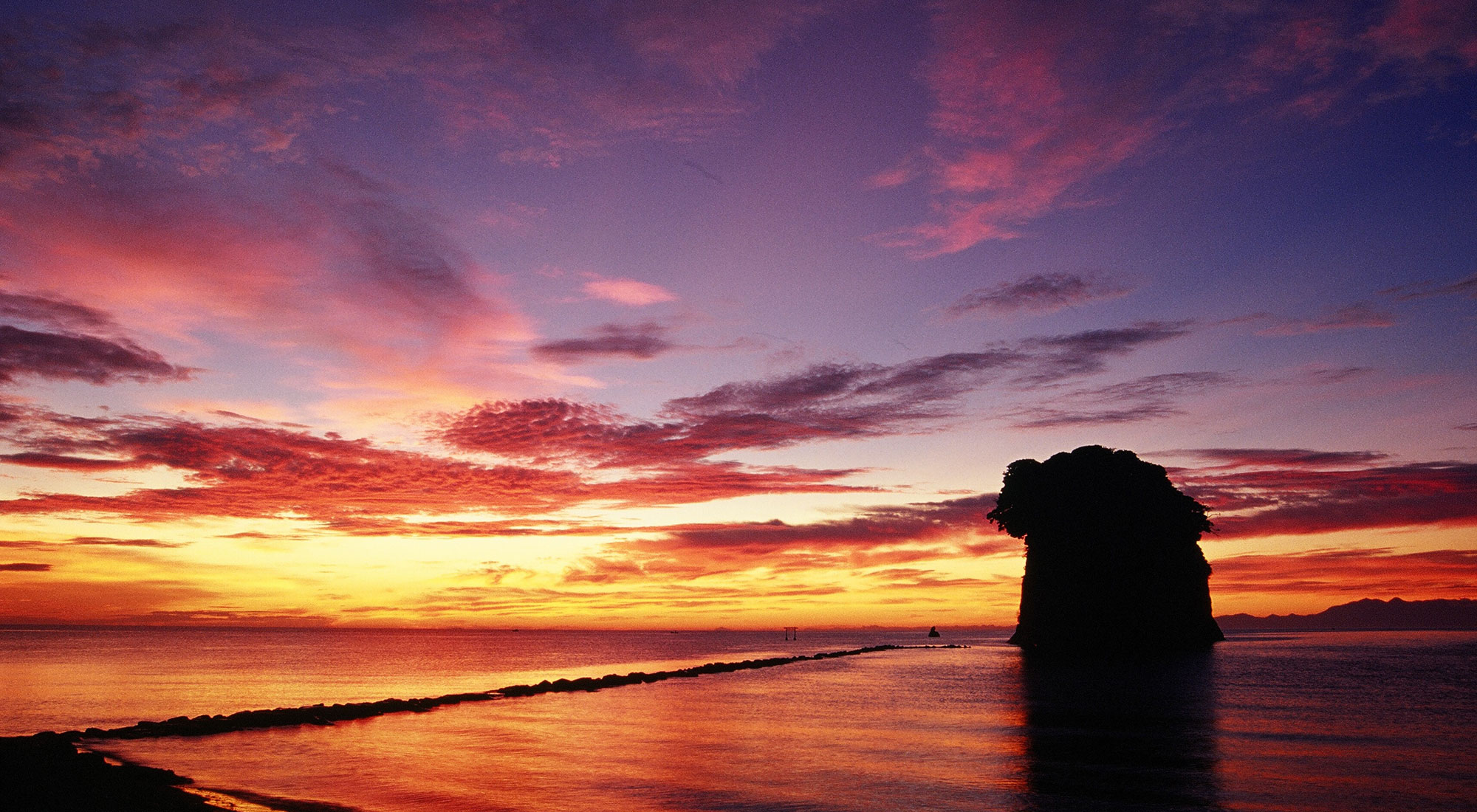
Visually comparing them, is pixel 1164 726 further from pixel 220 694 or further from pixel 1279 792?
pixel 220 694

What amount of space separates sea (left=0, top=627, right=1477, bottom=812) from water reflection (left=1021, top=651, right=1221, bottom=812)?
17 cm

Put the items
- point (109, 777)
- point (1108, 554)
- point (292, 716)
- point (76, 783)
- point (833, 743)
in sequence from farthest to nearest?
point (1108, 554)
point (292, 716)
point (833, 743)
point (109, 777)
point (76, 783)

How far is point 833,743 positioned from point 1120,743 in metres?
11.6

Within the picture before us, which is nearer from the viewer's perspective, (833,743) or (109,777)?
(109,777)

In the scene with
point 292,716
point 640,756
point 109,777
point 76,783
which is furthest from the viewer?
point 292,716

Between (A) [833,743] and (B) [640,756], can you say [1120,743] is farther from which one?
(B) [640,756]

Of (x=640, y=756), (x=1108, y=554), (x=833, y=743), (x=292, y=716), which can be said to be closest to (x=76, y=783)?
(x=640, y=756)

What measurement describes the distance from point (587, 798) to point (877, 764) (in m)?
10.5

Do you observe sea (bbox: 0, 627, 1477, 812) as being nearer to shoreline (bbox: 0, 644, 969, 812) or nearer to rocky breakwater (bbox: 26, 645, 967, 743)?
shoreline (bbox: 0, 644, 969, 812)

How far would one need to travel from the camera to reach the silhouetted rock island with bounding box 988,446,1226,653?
112 meters

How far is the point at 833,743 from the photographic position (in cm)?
3466

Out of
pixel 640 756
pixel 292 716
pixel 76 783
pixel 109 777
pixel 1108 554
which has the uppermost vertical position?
pixel 1108 554

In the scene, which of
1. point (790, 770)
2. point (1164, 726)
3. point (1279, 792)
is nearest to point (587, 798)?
point (790, 770)

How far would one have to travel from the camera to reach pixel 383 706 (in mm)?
46844
